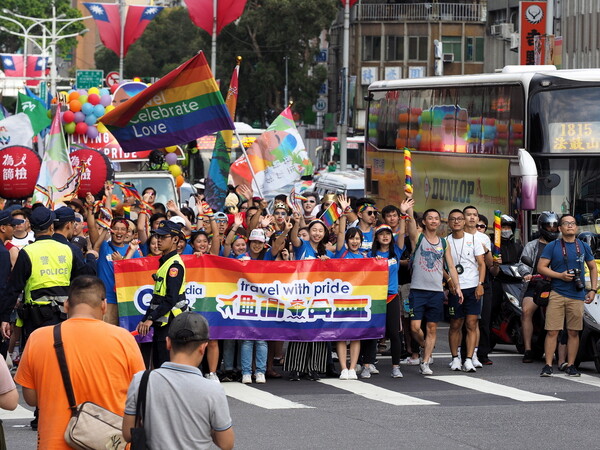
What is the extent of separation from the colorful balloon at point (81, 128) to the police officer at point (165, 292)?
49.1 ft

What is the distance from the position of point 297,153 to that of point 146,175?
317 cm

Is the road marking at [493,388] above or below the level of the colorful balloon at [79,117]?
below

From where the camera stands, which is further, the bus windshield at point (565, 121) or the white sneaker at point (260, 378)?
the bus windshield at point (565, 121)

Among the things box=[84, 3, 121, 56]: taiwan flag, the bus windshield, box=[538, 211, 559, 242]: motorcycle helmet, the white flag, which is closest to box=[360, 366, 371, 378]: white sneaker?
box=[538, 211, 559, 242]: motorcycle helmet

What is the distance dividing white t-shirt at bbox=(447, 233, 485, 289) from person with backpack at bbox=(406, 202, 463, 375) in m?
0.22

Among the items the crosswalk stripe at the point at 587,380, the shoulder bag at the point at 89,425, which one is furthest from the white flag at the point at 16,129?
the shoulder bag at the point at 89,425

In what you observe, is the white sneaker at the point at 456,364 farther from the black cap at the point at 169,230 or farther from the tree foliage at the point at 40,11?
the tree foliage at the point at 40,11

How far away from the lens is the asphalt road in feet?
35.0

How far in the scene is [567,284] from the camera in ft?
47.5

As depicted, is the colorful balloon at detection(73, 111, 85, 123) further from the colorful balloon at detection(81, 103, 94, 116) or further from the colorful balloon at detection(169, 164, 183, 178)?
the colorful balloon at detection(169, 164, 183, 178)

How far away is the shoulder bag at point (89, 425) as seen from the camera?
22.0ft

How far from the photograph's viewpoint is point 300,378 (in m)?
14.3

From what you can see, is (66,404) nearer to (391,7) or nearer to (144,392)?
(144,392)

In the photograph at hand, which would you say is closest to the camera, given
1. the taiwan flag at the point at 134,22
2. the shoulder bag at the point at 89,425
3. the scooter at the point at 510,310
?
the shoulder bag at the point at 89,425
